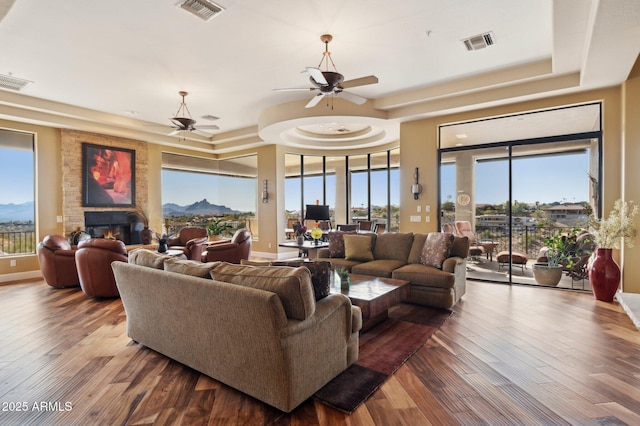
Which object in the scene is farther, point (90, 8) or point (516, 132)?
point (516, 132)

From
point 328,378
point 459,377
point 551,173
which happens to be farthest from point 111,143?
point 551,173

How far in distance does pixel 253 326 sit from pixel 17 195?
6.92 m

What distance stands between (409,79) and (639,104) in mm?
3022

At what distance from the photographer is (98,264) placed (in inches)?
185

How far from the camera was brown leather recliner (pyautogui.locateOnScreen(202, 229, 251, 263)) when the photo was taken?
632cm

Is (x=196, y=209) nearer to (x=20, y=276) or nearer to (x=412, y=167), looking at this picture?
(x=20, y=276)

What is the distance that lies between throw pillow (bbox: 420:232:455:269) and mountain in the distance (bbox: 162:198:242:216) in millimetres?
6500

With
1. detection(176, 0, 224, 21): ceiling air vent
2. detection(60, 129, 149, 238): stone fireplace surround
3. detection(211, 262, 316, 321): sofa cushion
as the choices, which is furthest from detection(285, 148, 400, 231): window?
detection(211, 262, 316, 321): sofa cushion

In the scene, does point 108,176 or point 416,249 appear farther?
point 108,176

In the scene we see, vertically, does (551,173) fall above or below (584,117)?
below

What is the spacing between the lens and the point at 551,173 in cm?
541

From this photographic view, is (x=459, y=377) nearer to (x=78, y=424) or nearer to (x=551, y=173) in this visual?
(x=78, y=424)

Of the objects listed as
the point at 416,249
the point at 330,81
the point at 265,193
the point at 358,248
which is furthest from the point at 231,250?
the point at 330,81

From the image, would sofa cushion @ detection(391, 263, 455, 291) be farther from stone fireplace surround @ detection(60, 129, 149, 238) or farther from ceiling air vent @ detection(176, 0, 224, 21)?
stone fireplace surround @ detection(60, 129, 149, 238)
